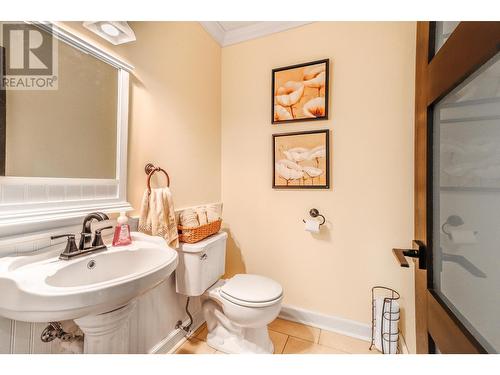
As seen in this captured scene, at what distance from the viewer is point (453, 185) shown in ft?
1.96

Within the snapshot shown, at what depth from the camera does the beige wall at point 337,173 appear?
1.40 metres

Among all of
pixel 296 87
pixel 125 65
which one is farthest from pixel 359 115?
pixel 125 65

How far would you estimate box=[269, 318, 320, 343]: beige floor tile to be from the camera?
5.02ft

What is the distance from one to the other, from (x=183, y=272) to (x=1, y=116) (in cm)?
107

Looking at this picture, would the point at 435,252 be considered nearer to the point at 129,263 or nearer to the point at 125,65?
the point at 129,263

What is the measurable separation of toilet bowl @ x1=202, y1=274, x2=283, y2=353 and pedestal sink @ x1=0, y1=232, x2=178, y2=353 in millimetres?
553

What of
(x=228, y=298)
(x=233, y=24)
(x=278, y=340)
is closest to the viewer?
(x=228, y=298)

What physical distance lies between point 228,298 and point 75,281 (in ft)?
2.55

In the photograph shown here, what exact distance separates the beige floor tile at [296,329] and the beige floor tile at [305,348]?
0.05 m

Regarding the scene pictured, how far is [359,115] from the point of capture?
4.87 ft

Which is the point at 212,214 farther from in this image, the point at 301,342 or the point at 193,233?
the point at 301,342

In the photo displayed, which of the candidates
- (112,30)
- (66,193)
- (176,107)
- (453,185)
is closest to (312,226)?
(453,185)

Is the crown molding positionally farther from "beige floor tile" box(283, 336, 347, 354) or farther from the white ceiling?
"beige floor tile" box(283, 336, 347, 354)
